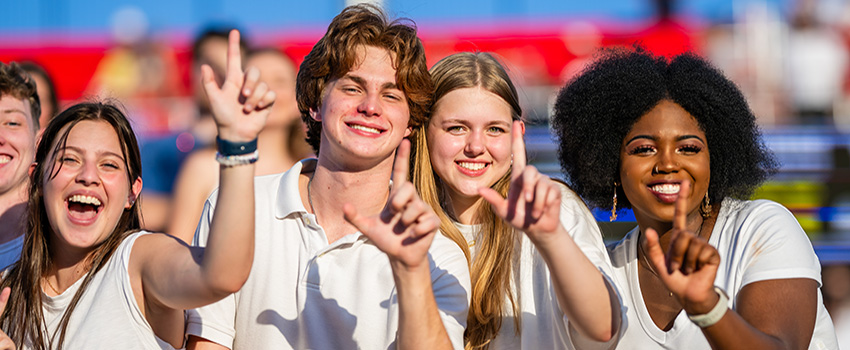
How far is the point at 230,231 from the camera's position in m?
2.15

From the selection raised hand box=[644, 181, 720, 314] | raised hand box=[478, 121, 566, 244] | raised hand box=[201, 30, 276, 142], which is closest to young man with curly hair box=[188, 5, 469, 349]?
raised hand box=[478, 121, 566, 244]

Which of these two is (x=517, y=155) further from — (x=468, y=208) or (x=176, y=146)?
(x=176, y=146)

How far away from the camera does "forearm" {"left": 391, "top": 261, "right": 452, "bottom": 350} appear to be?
2.31 meters

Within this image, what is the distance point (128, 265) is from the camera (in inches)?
97.4

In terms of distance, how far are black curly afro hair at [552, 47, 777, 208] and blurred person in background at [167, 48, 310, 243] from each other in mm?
2104

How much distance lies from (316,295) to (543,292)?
802 millimetres

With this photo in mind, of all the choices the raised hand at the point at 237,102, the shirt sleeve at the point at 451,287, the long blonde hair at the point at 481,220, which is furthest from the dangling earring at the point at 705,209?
the raised hand at the point at 237,102

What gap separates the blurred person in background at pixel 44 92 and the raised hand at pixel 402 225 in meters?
2.78

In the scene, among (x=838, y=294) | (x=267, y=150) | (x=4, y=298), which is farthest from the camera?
(x=838, y=294)

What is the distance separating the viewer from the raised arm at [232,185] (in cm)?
212

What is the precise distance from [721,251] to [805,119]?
6.53 metres

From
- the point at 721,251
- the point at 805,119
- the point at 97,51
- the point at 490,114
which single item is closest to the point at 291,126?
the point at 490,114

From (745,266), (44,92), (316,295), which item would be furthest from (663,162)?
(44,92)

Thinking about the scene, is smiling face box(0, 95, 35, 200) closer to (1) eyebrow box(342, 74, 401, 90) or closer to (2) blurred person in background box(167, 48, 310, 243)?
(2) blurred person in background box(167, 48, 310, 243)
